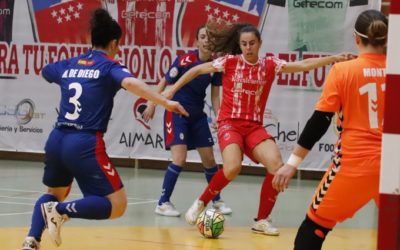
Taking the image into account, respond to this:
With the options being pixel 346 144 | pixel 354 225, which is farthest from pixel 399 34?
pixel 354 225

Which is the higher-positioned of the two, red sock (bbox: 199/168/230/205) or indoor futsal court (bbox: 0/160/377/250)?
red sock (bbox: 199/168/230/205)

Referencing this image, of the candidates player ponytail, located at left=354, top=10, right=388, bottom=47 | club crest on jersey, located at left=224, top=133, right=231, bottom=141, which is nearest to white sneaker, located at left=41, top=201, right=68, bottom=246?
club crest on jersey, located at left=224, top=133, right=231, bottom=141

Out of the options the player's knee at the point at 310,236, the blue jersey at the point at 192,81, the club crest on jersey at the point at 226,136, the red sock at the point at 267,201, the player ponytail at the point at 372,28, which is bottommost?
the red sock at the point at 267,201

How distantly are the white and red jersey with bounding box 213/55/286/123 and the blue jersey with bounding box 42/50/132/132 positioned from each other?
6.64 ft

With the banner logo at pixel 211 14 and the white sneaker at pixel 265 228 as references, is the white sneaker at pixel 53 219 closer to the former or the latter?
the white sneaker at pixel 265 228

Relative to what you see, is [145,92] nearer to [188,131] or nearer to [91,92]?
[91,92]

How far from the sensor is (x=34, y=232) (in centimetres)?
623

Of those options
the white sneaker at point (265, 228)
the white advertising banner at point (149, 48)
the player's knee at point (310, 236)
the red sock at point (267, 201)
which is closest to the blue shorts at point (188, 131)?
the red sock at point (267, 201)

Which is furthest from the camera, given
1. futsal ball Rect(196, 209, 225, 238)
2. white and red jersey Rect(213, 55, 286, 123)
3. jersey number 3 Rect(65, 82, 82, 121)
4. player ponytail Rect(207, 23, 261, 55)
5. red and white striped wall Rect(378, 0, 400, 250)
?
player ponytail Rect(207, 23, 261, 55)

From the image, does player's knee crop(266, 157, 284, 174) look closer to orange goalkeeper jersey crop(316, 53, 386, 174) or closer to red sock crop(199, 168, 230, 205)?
red sock crop(199, 168, 230, 205)

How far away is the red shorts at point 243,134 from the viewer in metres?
7.84

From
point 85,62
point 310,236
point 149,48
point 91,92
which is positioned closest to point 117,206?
point 91,92

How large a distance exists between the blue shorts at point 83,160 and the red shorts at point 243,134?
1.91 metres

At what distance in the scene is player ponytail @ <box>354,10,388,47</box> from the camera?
4605 mm
